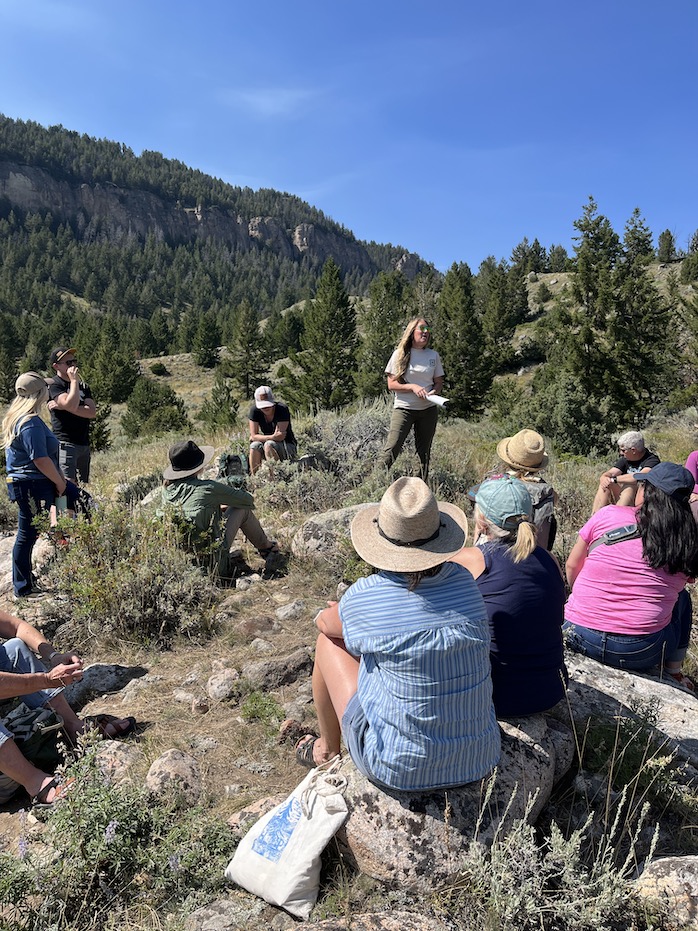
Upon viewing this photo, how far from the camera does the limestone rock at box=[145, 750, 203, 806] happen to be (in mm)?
2285

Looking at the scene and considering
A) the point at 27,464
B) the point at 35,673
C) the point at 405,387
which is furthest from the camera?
the point at 405,387

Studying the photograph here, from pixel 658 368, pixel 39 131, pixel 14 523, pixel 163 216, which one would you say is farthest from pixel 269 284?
pixel 14 523

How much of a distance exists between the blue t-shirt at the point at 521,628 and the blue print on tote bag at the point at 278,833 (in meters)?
0.93

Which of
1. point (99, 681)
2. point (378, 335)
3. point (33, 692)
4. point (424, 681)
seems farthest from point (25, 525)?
point (378, 335)

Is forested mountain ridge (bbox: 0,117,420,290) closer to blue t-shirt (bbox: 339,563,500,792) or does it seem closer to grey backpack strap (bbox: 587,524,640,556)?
grey backpack strap (bbox: 587,524,640,556)

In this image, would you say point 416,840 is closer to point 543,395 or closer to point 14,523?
point 14,523

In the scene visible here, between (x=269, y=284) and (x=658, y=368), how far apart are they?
120821 mm

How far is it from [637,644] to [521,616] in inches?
52.8

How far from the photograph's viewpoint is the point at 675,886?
1839 millimetres

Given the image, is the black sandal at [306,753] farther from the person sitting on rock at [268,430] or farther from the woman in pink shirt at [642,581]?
the person sitting on rock at [268,430]

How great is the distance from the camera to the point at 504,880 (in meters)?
1.70

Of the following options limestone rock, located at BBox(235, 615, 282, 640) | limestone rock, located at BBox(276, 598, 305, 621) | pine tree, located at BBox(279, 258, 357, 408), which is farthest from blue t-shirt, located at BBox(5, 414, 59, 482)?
pine tree, located at BBox(279, 258, 357, 408)

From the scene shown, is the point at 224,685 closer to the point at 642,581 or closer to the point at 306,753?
the point at 306,753

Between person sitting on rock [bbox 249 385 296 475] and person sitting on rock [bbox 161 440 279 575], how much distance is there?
196cm
